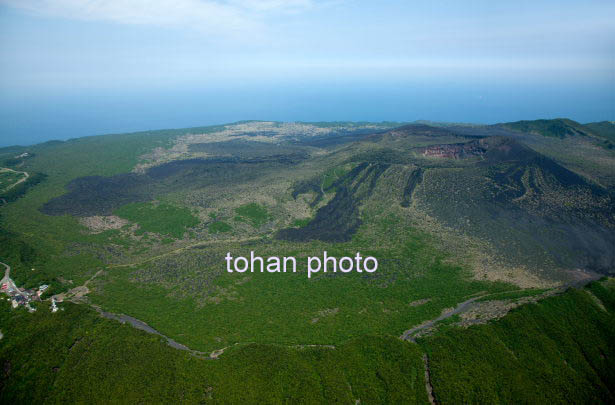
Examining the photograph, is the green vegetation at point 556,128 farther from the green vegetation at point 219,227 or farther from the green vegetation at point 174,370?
the green vegetation at point 219,227

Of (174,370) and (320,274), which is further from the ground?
(320,274)

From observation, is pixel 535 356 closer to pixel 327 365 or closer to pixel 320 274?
pixel 327 365

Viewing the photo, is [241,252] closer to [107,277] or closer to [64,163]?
[107,277]

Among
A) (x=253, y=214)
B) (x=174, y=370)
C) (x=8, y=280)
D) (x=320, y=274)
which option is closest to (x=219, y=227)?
(x=253, y=214)

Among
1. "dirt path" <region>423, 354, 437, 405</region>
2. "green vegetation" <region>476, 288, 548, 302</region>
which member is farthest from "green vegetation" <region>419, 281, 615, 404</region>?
"green vegetation" <region>476, 288, 548, 302</region>

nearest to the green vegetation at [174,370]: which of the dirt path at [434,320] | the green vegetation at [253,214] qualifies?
Answer: the dirt path at [434,320]
